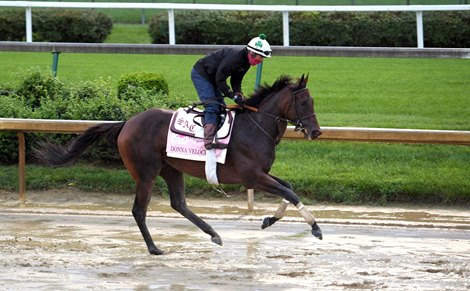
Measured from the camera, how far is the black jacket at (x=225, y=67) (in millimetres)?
10727

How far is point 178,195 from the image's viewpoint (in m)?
11.2

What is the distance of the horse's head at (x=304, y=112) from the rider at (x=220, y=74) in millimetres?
469

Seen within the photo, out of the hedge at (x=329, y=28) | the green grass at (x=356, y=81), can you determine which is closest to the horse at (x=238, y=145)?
the green grass at (x=356, y=81)

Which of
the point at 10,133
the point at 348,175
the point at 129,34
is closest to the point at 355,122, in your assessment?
the point at 348,175

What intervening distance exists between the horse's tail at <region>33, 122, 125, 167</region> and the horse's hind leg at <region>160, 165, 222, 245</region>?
64 centimetres

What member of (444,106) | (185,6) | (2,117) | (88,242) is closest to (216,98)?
(88,242)

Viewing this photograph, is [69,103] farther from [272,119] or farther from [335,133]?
[272,119]

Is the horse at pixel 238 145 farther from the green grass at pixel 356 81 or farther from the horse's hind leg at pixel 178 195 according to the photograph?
the green grass at pixel 356 81

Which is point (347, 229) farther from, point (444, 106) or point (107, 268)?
point (444, 106)

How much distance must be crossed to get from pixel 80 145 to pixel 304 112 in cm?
243

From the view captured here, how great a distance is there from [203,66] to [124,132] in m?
1.04

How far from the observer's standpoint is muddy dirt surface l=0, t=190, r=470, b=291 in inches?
365

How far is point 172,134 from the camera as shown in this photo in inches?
429

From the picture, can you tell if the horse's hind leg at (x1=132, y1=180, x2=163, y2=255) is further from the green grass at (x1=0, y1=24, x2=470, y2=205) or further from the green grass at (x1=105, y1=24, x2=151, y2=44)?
the green grass at (x1=105, y1=24, x2=151, y2=44)
